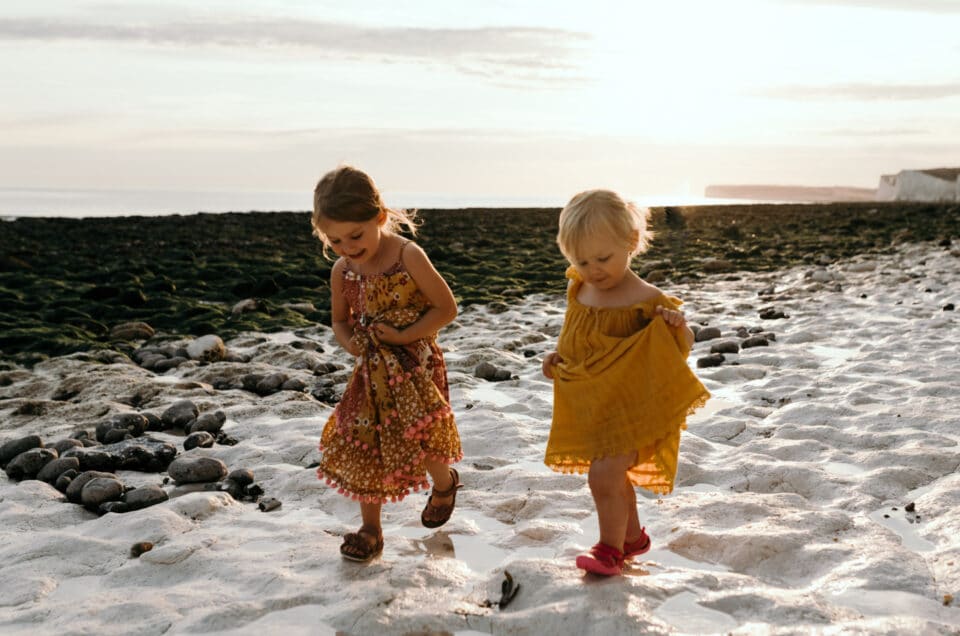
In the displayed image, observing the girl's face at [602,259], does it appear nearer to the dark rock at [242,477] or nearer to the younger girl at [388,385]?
the younger girl at [388,385]

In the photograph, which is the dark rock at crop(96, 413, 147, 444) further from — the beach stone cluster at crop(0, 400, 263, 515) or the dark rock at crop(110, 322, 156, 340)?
the dark rock at crop(110, 322, 156, 340)

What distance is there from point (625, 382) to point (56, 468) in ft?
10.6

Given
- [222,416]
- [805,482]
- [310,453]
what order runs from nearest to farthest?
[805,482], [310,453], [222,416]

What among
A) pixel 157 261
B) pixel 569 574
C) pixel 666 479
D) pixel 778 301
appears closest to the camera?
pixel 569 574

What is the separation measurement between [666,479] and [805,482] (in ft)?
3.63

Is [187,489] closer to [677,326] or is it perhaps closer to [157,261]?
[677,326]

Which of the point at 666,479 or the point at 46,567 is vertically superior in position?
the point at 666,479

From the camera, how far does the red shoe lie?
3.38 meters

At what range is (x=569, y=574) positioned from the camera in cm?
317

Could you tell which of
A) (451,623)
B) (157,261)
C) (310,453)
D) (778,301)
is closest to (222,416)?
(310,453)

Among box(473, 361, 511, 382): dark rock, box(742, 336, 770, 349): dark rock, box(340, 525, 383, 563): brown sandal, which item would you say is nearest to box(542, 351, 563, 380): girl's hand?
box(340, 525, 383, 563): brown sandal

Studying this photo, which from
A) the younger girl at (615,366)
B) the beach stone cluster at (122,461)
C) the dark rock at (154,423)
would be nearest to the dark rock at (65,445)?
the beach stone cluster at (122,461)

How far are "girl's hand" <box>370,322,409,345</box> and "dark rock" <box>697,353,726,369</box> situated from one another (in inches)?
148

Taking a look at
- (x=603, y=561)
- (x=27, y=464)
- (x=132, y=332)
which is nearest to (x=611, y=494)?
(x=603, y=561)
